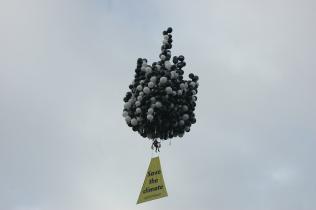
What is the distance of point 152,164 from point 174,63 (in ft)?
18.7

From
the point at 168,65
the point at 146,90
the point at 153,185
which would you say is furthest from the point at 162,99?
the point at 153,185

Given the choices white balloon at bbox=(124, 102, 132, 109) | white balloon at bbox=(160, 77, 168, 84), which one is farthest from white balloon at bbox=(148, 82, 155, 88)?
white balloon at bbox=(124, 102, 132, 109)

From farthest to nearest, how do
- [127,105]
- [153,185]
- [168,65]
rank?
1. [127,105]
2. [168,65]
3. [153,185]

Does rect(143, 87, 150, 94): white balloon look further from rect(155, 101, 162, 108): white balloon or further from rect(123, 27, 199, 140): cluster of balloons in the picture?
rect(155, 101, 162, 108): white balloon

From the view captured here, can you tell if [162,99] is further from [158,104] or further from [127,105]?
[127,105]

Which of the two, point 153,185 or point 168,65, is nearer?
point 153,185

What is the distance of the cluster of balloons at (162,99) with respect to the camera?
3238cm

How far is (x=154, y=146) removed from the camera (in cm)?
3359

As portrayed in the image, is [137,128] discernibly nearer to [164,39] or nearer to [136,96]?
[136,96]

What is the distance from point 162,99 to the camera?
3228 cm

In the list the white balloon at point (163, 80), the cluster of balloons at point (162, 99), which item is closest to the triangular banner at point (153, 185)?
the cluster of balloons at point (162, 99)

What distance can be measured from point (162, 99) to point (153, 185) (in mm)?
4725

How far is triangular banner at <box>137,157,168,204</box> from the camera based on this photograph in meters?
32.7

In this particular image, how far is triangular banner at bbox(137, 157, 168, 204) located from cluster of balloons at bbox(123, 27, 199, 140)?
1.67 m
